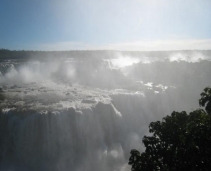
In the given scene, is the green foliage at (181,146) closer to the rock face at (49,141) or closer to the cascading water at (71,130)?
the cascading water at (71,130)

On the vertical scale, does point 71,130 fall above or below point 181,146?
above

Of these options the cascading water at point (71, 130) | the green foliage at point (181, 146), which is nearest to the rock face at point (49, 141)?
the cascading water at point (71, 130)

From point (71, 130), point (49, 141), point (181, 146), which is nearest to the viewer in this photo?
point (181, 146)

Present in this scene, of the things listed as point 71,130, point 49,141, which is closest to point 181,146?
point 49,141

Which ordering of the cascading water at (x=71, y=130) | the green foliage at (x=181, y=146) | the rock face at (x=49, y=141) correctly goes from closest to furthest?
the green foliage at (x=181, y=146)
the rock face at (x=49, y=141)
the cascading water at (x=71, y=130)

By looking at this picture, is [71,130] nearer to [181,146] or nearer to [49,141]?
[49,141]

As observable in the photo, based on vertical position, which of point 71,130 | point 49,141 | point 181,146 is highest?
point 71,130

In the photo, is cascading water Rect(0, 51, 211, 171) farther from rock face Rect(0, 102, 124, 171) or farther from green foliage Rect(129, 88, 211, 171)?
green foliage Rect(129, 88, 211, 171)

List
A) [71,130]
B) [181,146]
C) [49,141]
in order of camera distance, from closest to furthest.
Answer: [181,146] < [49,141] < [71,130]
